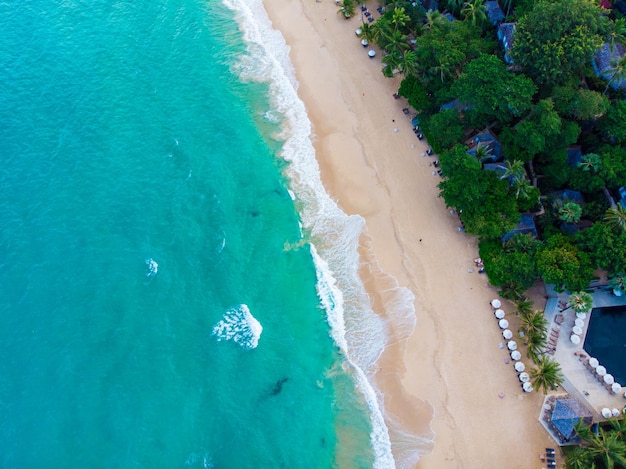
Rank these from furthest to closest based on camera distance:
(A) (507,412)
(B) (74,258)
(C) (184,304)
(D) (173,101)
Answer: (D) (173,101)
(B) (74,258)
(C) (184,304)
(A) (507,412)

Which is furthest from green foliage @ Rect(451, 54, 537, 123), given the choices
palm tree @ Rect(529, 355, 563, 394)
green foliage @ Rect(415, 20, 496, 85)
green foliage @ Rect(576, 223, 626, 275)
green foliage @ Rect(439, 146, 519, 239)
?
palm tree @ Rect(529, 355, 563, 394)

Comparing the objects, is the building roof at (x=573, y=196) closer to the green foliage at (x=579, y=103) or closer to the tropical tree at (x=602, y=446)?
the green foliage at (x=579, y=103)

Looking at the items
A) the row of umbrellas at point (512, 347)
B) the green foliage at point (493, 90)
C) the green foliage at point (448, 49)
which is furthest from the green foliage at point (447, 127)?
the row of umbrellas at point (512, 347)

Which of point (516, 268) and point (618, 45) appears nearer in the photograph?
point (516, 268)

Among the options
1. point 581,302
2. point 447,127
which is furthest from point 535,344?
point 447,127

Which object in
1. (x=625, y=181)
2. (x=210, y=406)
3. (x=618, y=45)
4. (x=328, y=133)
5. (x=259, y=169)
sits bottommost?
(x=210, y=406)

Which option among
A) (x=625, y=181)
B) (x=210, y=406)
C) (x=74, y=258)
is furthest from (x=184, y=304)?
(x=625, y=181)

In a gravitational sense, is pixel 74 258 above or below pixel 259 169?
below

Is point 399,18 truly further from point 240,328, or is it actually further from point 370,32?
point 240,328

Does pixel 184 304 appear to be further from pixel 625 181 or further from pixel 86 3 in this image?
pixel 86 3
